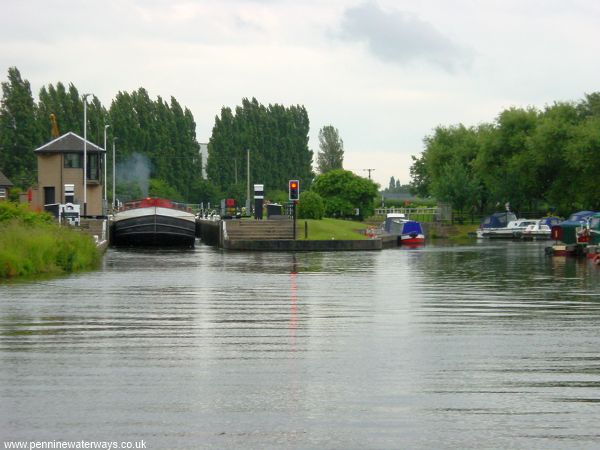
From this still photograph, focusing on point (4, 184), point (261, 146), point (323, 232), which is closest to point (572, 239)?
point (323, 232)

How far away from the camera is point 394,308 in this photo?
2192 centimetres

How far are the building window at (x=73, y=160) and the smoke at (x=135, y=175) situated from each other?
29270 mm

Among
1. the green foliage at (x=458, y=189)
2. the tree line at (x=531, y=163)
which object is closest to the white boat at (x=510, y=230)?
the tree line at (x=531, y=163)

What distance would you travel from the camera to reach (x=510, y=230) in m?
89.5

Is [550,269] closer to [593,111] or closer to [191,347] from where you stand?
[191,347]

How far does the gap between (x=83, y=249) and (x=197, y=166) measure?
72.0m

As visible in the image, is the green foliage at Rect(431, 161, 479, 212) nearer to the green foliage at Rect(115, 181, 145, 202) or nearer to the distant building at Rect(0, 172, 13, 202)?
the green foliage at Rect(115, 181, 145, 202)

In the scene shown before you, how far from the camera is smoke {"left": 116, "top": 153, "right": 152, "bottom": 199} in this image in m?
104

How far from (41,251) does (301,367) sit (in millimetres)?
21817

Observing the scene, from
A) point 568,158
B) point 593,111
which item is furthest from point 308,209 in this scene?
point 593,111

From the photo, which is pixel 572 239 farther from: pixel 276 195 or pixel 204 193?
pixel 276 195

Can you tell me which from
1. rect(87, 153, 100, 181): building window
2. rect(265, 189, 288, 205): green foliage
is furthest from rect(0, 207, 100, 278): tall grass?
rect(265, 189, 288, 205): green foliage

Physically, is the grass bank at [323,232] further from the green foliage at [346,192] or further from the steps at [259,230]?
the green foliage at [346,192]

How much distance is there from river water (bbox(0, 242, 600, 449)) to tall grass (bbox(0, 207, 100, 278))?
4.46 m
